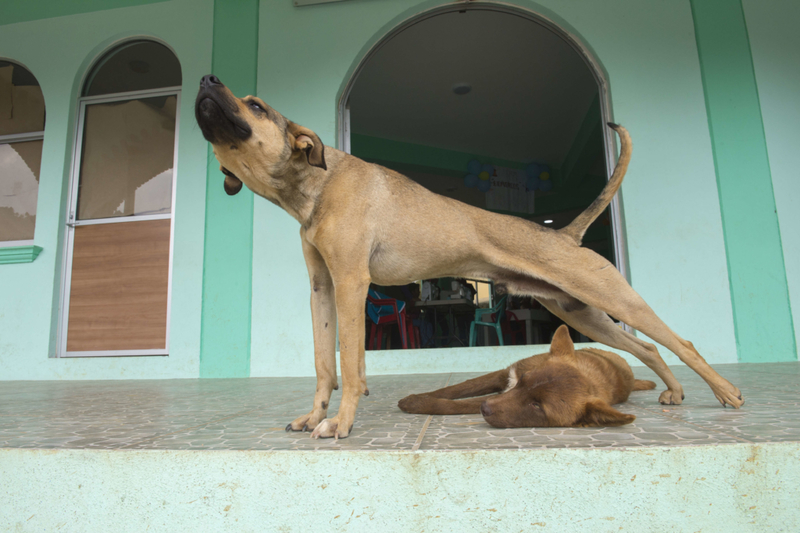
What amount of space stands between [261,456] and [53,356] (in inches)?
200

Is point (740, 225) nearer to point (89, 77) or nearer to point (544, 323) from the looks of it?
point (544, 323)

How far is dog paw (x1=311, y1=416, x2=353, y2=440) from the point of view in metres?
1.49

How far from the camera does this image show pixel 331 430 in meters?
1.52

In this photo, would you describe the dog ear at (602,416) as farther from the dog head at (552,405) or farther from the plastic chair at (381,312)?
the plastic chair at (381,312)

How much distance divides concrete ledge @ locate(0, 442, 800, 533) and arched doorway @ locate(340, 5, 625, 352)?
12.0 feet

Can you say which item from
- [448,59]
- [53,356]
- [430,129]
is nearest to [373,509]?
[53,356]

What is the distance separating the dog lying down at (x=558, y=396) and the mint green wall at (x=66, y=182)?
3591 mm

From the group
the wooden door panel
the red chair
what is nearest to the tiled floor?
the wooden door panel

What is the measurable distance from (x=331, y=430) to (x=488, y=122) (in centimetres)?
943

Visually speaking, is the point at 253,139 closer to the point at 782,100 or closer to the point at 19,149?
the point at 782,100

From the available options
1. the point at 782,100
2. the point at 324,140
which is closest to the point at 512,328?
the point at 782,100

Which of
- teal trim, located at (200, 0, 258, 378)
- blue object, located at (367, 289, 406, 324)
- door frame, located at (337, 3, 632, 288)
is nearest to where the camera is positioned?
door frame, located at (337, 3, 632, 288)

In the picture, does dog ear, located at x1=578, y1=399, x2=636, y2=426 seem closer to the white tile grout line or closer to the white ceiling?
the white tile grout line

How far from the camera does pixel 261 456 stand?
48.8 inches
